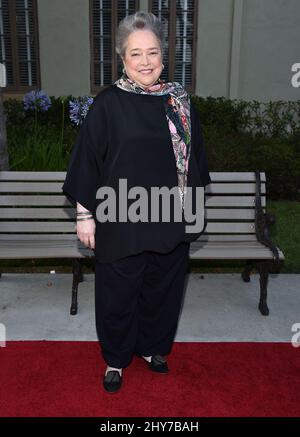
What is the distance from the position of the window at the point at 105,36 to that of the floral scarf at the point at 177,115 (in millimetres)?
8239

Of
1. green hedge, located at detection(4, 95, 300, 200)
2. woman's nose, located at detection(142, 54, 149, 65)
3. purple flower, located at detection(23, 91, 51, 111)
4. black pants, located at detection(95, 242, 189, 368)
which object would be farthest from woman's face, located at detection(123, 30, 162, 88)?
purple flower, located at detection(23, 91, 51, 111)

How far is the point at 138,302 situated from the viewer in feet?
9.89

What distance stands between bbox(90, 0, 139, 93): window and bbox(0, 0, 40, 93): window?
1255mm

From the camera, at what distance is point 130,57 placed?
2.54 meters

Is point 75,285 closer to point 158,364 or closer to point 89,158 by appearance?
point 158,364

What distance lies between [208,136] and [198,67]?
2.88 metres

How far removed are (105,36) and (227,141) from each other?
4.28m

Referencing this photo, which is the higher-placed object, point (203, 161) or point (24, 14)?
point (24, 14)

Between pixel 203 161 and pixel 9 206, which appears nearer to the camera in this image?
pixel 203 161

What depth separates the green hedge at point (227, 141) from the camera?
568cm

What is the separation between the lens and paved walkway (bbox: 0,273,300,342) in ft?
11.8

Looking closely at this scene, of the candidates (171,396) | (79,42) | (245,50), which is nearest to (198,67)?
(245,50)

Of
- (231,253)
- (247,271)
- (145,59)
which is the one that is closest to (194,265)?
(247,271)

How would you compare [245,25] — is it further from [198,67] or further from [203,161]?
[203,161]
